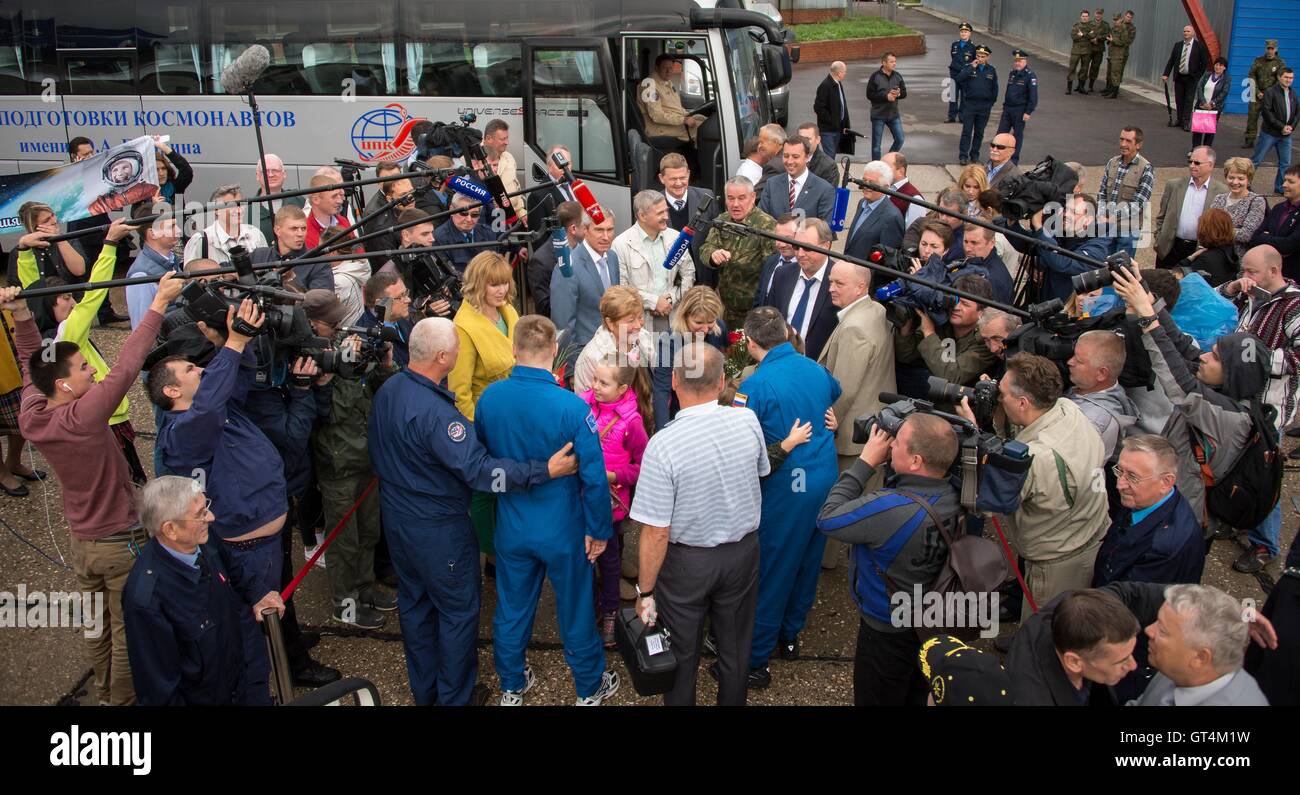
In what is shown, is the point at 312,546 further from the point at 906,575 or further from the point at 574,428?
the point at 906,575

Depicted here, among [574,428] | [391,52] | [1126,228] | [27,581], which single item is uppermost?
[391,52]

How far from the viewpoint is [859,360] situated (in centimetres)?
546

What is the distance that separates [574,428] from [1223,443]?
3.17 meters

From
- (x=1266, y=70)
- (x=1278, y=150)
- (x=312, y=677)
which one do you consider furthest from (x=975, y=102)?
(x=312, y=677)

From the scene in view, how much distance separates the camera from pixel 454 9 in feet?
34.3

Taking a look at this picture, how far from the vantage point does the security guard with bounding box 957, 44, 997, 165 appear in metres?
15.6

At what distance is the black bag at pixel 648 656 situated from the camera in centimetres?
402

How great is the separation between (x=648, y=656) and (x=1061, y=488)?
76.9 inches

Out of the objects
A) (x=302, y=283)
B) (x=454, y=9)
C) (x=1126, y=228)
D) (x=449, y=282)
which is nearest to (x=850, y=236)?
(x=1126, y=228)

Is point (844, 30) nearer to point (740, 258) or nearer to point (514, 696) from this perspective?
point (740, 258)

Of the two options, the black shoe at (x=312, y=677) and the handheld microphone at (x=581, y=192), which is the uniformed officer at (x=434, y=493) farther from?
the handheld microphone at (x=581, y=192)

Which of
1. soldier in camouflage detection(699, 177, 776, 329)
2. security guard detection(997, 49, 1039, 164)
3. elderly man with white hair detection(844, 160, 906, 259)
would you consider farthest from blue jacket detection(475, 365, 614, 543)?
security guard detection(997, 49, 1039, 164)

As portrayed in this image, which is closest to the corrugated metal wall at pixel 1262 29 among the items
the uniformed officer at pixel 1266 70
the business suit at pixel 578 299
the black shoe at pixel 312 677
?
the uniformed officer at pixel 1266 70

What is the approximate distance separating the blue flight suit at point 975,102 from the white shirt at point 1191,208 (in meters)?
7.34
